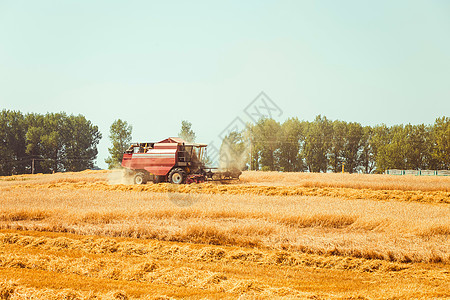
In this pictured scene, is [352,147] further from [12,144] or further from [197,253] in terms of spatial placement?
[197,253]

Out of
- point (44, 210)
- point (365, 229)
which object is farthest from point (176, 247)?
point (44, 210)

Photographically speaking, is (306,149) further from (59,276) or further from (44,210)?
(59,276)

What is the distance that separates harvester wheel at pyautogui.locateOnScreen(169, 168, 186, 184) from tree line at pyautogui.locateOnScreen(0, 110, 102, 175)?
131ft

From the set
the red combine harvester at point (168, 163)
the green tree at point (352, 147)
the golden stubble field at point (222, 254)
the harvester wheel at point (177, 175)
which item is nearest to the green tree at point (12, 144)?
the red combine harvester at point (168, 163)

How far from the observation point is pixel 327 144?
61.2 m

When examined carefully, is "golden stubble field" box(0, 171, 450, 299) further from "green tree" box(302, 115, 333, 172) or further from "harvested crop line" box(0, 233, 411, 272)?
"green tree" box(302, 115, 333, 172)

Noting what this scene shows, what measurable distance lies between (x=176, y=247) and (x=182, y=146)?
15149mm

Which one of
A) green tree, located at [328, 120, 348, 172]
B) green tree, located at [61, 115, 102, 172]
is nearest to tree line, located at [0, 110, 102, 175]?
green tree, located at [61, 115, 102, 172]

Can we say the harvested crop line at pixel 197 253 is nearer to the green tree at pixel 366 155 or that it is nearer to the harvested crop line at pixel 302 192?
the harvested crop line at pixel 302 192

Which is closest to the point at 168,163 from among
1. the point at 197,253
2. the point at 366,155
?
the point at 197,253

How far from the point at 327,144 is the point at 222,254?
183 feet

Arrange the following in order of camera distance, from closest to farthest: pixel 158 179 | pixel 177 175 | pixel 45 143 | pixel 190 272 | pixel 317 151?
pixel 190 272
pixel 177 175
pixel 158 179
pixel 45 143
pixel 317 151

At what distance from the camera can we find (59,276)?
6.43 m

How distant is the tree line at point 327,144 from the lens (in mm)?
57406
